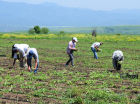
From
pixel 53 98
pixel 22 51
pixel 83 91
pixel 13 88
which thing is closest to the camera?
pixel 53 98

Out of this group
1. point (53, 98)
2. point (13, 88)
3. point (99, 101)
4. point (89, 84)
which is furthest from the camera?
point (89, 84)

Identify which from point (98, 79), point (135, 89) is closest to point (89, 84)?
point (98, 79)

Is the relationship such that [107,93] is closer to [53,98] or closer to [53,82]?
[53,98]

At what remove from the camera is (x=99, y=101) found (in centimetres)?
607

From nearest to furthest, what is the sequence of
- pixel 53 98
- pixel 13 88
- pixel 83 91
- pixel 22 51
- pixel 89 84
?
1. pixel 53 98
2. pixel 83 91
3. pixel 13 88
4. pixel 89 84
5. pixel 22 51

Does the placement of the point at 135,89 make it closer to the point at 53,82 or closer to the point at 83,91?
the point at 83,91

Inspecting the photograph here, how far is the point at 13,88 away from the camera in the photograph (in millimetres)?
7566

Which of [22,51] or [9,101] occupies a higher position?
[22,51]

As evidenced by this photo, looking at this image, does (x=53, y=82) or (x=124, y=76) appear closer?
(x=53, y=82)

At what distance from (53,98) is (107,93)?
173 centimetres

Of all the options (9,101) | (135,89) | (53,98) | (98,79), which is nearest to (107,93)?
(135,89)

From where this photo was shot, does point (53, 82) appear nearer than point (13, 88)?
No

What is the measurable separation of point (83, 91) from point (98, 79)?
228 cm

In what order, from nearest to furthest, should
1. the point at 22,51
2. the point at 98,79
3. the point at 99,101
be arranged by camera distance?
the point at 99,101 → the point at 98,79 → the point at 22,51
